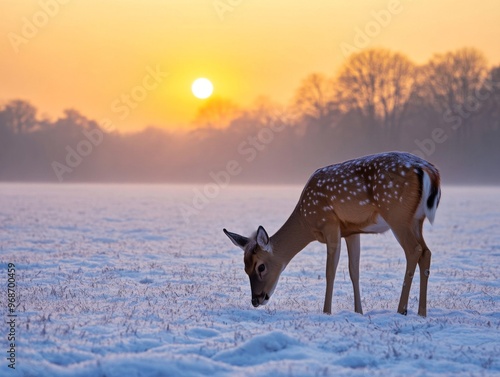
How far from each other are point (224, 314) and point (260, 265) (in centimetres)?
107

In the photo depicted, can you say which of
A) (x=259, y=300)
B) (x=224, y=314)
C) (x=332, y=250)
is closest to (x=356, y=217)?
(x=332, y=250)

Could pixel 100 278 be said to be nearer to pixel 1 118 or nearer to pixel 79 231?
pixel 79 231

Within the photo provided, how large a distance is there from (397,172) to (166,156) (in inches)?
3250

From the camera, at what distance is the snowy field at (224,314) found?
6281 millimetres

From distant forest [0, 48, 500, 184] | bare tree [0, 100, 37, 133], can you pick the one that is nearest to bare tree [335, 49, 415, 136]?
distant forest [0, 48, 500, 184]

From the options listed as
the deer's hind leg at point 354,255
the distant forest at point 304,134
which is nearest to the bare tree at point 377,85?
the distant forest at point 304,134

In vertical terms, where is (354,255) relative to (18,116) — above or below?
below

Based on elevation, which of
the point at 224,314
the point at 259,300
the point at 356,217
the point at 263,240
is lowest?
the point at 224,314

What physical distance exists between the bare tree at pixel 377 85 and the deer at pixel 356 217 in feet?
191

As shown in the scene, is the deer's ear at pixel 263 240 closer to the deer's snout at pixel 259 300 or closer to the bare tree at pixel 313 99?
the deer's snout at pixel 259 300

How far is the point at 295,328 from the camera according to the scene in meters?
7.89

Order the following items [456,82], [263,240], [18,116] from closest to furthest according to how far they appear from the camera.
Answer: [263,240] → [456,82] → [18,116]

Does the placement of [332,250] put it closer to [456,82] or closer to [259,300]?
[259,300]

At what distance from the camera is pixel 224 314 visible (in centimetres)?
893
